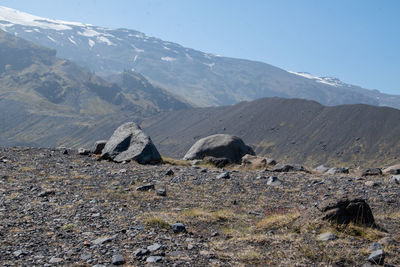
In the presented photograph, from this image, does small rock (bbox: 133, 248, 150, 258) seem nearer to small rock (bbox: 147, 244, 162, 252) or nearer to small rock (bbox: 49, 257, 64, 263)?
small rock (bbox: 147, 244, 162, 252)

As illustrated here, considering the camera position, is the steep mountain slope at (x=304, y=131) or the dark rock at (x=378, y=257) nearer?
the dark rock at (x=378, y=257)

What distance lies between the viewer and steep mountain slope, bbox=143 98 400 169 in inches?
3670

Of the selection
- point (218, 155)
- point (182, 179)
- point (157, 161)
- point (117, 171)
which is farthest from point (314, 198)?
point (218, 155)

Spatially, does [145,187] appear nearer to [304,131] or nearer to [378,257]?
[378,257]

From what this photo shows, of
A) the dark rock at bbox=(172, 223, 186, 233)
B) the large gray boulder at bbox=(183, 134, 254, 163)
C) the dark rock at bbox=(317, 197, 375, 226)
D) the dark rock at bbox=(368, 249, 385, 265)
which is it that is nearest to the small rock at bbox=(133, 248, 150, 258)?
the dark rock at bbox=(172, 223, 186, 233)

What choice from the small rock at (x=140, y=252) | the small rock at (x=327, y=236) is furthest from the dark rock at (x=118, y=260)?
the small rock at (x=327, y=236)

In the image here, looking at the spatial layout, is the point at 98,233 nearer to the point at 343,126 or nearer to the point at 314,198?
the point at 314,198

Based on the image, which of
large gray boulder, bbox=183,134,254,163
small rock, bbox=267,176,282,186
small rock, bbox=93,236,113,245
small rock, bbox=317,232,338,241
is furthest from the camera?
large gray boulder, bbox=183,134,254,163

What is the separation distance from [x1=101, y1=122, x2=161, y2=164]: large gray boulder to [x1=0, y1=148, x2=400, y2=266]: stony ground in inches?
175

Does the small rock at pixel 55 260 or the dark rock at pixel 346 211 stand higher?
the dark rock at pixel 346 211

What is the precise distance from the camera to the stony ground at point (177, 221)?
6387 mm

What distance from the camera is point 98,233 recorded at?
7.62 metres

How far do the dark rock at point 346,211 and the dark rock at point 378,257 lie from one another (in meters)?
1.78

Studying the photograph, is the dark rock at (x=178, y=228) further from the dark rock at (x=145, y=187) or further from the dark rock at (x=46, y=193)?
the dark rock at (x=46, y=193)
